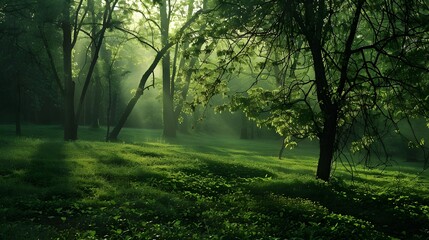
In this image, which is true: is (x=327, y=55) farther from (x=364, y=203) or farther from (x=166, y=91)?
(x=166, y=91)

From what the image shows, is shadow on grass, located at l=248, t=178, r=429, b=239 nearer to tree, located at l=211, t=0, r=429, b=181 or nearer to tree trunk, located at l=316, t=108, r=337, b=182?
tree trunk, located at l=316, t=108, r=337, b=182

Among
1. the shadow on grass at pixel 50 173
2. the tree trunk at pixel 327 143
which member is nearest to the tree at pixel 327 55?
the tree trunk at pixel 327 143

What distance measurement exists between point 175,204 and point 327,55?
5189 mm

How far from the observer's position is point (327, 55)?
1110cm

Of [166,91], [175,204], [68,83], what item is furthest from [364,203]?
[166,91]

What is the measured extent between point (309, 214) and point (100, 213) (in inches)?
190

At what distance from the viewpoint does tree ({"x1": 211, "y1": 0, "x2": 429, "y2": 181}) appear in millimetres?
11039

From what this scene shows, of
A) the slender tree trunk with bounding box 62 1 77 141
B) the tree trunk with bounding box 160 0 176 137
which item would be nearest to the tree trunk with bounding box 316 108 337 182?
the slender tree trunk with bounding box 62 1 77 141

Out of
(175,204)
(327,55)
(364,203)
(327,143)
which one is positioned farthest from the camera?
(327,143)

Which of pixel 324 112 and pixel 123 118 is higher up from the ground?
pixel 324 112

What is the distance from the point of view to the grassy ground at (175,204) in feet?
28.2

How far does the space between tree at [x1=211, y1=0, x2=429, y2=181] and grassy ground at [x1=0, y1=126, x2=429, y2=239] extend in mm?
1932

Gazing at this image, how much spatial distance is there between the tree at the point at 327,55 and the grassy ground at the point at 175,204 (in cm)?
193

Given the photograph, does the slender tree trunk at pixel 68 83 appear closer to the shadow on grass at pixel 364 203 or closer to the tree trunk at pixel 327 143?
the shadow on grass at pixel 364 203
